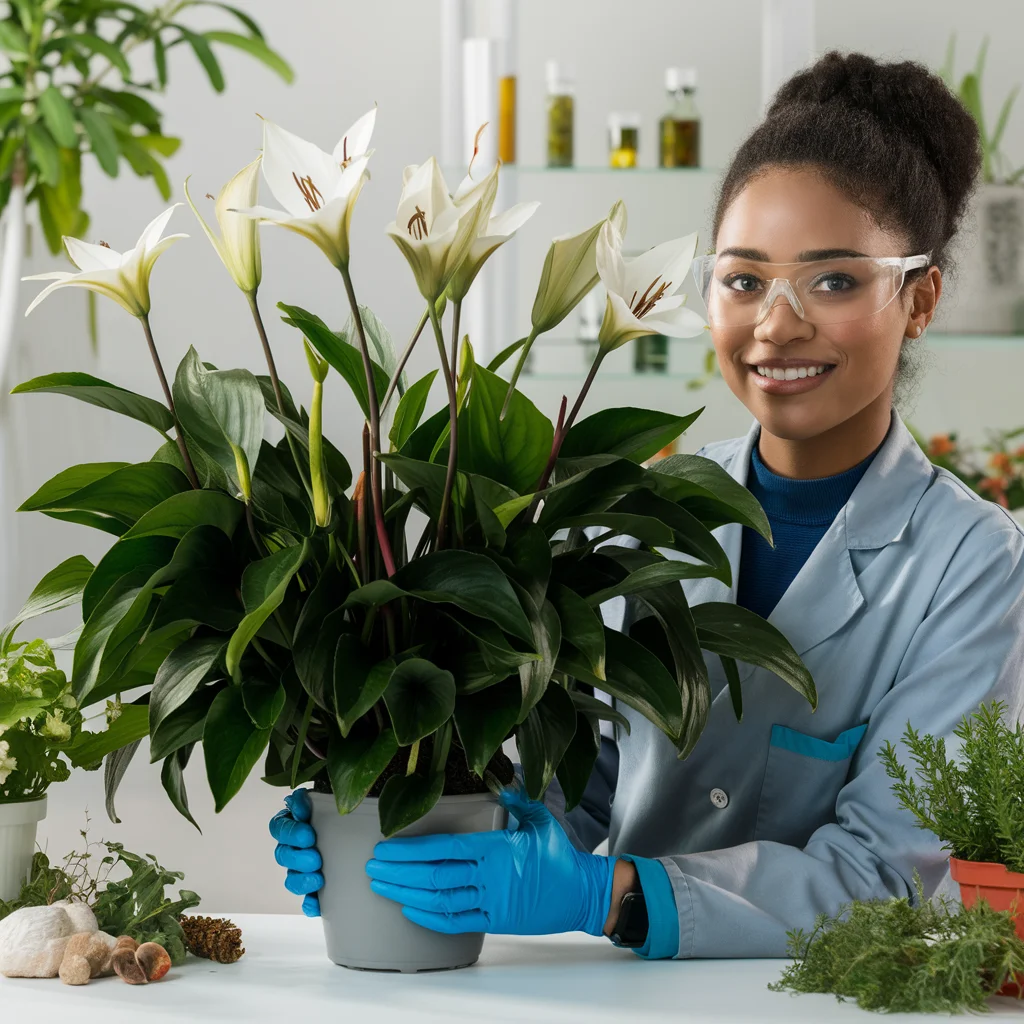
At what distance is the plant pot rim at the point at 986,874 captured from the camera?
2.65ft

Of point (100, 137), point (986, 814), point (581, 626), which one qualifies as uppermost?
point (100, 137)

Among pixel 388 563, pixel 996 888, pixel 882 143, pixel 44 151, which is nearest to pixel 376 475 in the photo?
pixel 388 563

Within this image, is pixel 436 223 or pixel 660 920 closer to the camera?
pixel 436 223

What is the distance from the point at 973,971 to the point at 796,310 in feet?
2.13

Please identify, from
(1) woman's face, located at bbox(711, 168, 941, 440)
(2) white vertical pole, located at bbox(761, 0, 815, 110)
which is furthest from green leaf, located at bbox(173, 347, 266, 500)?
(2) white vertical pole, located at bbox(761, 0, 815, 110)

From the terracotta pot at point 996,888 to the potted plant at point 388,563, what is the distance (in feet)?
0.58

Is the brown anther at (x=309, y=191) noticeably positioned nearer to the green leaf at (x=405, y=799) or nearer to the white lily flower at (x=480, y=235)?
the white lily flower at (x=480, y=235)

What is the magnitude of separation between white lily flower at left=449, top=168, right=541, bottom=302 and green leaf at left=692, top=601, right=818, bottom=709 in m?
0.32

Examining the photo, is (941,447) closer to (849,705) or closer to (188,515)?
(849,705)

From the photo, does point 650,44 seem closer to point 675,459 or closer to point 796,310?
point 796,310

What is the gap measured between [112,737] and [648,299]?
490mm

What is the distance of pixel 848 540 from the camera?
1282 mm

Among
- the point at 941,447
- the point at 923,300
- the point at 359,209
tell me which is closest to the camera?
the point at 923,300

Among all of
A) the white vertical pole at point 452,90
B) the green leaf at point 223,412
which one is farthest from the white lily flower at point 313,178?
the white vertical pole at point 452,90
